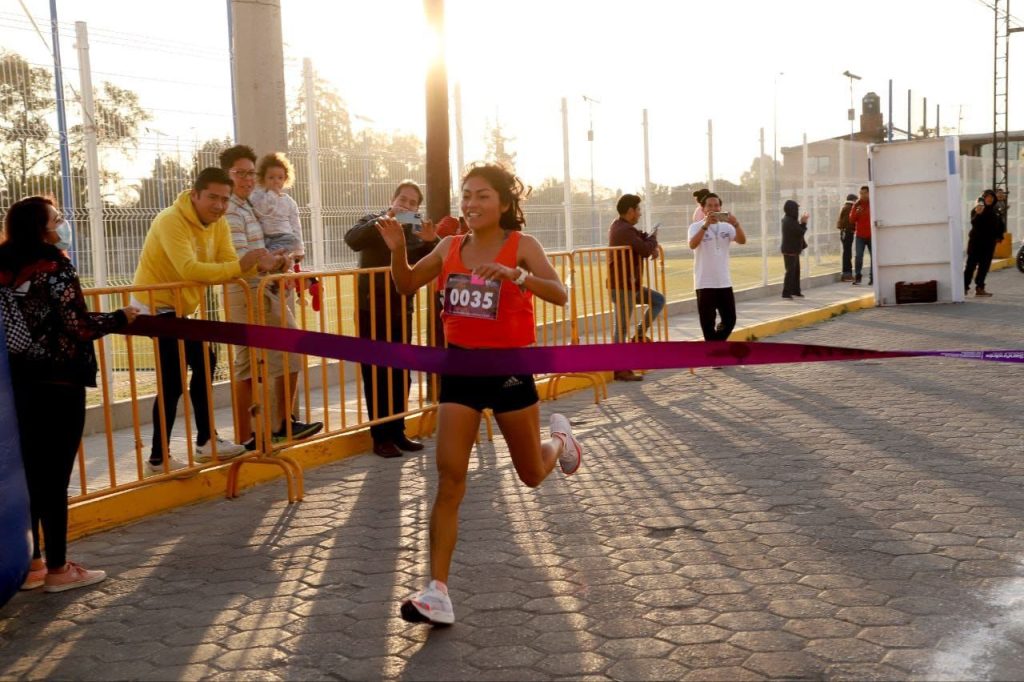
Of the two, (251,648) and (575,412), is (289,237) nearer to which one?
(575,412)

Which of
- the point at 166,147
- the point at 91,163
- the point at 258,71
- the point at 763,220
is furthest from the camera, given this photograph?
the point at 763,220

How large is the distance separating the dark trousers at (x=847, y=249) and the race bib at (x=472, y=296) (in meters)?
21.1

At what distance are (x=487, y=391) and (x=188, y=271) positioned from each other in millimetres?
2810

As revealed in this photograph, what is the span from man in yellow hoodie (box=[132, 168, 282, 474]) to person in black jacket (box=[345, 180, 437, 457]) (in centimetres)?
116

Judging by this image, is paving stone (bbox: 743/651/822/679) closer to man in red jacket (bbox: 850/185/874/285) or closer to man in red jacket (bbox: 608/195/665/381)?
man in red jacket (bbox: 608/195/665/381)

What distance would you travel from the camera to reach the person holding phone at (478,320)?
4.34 metres

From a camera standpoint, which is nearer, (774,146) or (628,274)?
(628,274)

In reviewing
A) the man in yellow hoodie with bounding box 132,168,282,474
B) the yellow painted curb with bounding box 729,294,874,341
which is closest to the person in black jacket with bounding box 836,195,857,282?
the yellow painted curb with bounding box 729,294,874,341

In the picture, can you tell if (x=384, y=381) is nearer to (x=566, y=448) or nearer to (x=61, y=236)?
(x=566, y=448)

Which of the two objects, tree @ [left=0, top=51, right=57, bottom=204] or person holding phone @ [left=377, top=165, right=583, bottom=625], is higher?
tree @ [left=0, top=51, right=57, bottom=204]

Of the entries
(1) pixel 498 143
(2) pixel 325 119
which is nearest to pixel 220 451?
(2) pixel 325 119

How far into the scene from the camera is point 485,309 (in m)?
4.46

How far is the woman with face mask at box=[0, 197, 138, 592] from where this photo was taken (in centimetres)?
484

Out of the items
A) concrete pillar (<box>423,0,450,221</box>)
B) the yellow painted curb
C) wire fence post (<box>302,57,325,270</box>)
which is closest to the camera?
concrete pillar (<box>423,0,450,221</box>)
